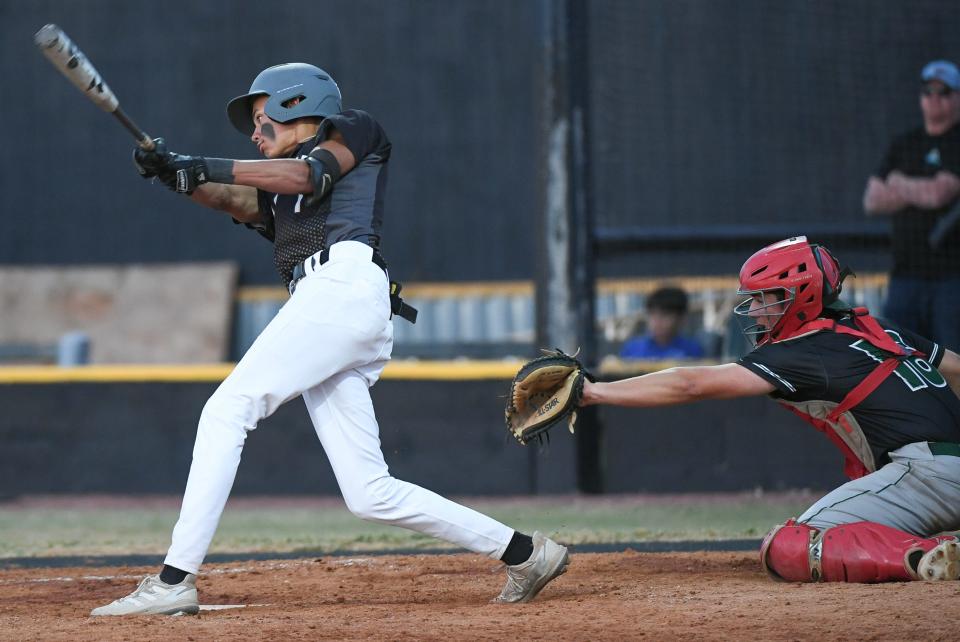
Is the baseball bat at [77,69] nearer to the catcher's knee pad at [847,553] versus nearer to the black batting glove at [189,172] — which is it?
the black batting glove at [189,172]

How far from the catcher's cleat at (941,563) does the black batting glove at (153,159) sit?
9.86ft

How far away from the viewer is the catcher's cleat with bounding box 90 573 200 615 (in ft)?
14.6

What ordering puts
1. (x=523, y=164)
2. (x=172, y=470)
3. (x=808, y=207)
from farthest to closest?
1. (x=523, y=164)
2. (x=808, y=207)
3. (x=172, y=470)

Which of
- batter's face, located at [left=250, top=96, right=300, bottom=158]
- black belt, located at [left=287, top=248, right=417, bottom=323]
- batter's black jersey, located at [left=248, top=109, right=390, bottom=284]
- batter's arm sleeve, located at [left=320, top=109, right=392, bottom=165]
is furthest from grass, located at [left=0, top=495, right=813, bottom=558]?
batter's arm sleeve, located at [left=320, top=109, right=392, bottom=165]

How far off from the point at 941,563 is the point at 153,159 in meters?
3.09

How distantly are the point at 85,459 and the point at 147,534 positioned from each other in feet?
6.53

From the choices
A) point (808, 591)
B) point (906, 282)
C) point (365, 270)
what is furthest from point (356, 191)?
point (906, 282)

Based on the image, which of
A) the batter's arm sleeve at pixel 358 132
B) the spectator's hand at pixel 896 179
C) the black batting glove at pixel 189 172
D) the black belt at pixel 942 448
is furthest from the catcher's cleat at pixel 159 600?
the spectator's hand at pixel 896 179

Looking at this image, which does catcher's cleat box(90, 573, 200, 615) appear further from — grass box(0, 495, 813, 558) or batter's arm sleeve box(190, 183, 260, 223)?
grass box(0, 495, 813, 558)

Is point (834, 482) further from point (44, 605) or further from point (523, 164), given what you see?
point (523, 164)

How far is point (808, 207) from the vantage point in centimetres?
1149

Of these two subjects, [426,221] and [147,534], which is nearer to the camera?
[147,534]

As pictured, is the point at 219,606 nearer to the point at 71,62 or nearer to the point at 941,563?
the point at 71,62

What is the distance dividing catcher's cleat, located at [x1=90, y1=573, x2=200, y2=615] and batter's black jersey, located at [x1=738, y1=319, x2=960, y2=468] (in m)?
2.13
